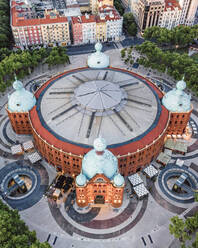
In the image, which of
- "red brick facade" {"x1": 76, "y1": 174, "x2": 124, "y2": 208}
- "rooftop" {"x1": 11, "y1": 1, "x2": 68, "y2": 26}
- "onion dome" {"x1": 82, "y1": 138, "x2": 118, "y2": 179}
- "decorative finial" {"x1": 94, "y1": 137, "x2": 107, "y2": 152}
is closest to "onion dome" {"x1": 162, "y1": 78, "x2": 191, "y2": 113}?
"onion dome" {"x1": 82, "y1": 138, "x2": 118, "y2": 179}

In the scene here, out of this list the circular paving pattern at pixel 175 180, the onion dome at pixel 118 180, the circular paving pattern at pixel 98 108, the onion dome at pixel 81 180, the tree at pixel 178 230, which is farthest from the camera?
the circular paving pattern at pixel 98 108

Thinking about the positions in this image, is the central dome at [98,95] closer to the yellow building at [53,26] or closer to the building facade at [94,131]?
the building facade at [94,131]

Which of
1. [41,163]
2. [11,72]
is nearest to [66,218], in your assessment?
[41,163]

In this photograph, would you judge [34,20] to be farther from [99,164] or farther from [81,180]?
[81,180]

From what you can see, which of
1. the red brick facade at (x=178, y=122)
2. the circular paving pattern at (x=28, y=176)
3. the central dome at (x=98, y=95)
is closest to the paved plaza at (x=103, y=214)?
the circular paving pattern at (x=28, y=176)

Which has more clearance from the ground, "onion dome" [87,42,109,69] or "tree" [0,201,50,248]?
"onion dome" [87,42,109,69]

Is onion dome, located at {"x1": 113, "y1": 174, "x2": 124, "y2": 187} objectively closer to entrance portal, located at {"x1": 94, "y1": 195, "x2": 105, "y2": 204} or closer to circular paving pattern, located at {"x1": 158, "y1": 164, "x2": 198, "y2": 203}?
entrance portal, located at {"x1": 94, "y1": 195, "x2": 105, "y2": 204}

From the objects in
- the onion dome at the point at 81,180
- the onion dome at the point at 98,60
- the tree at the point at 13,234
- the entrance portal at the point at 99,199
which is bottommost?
the entrance portal at the point at 99,199

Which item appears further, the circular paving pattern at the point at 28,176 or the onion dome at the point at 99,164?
the circular paving pattern at the point at 28,176

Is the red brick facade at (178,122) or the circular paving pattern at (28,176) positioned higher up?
the red brick facade at (178,122)
